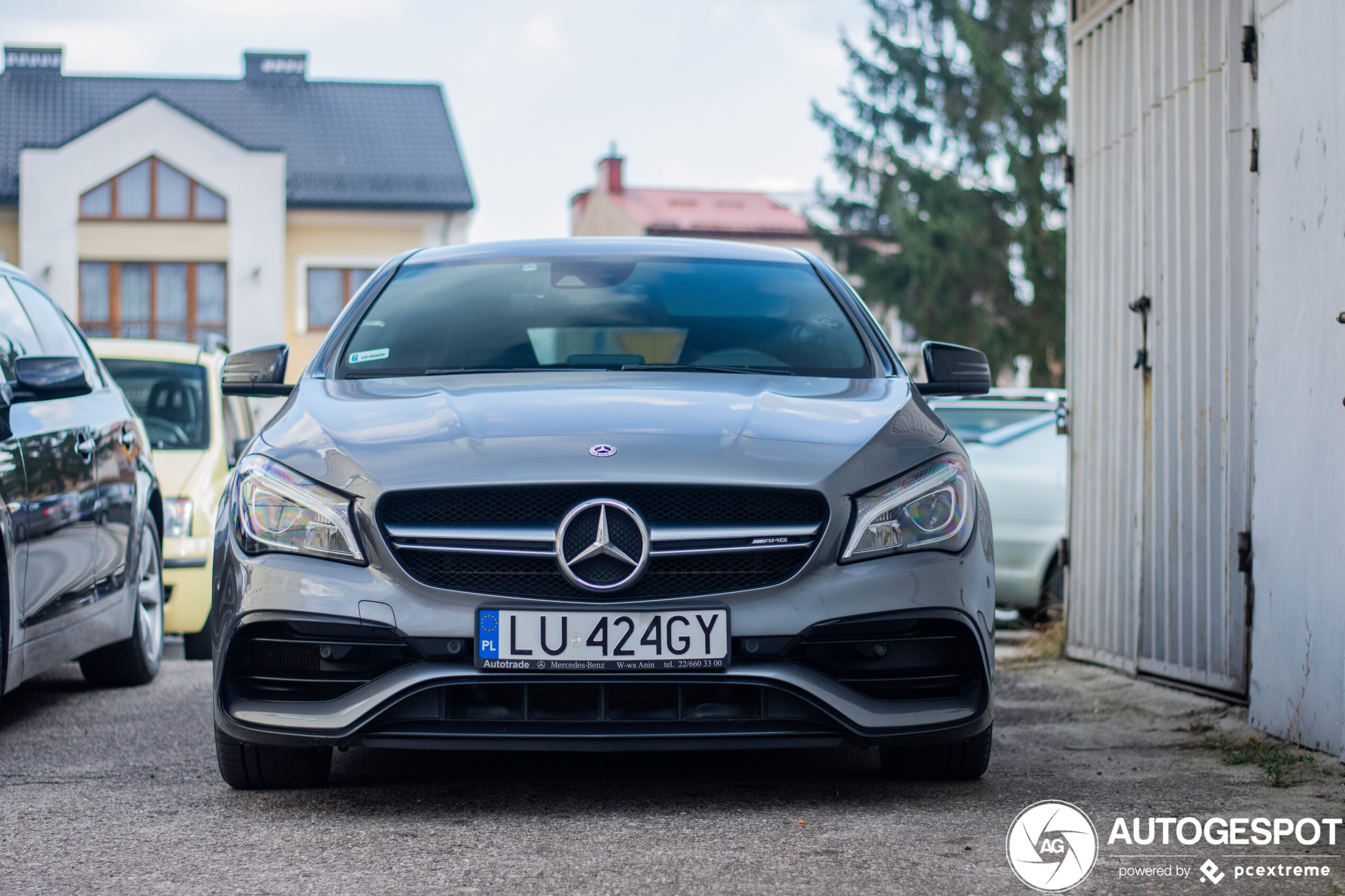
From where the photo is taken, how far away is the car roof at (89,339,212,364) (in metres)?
8.64

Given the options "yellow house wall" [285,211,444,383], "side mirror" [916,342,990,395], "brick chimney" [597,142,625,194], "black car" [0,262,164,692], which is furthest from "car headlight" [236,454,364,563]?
"brick chimney" [597,142,625,194]

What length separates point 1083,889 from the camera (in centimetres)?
309

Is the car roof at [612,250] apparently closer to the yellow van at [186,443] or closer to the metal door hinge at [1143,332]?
the metal door hinge at [1143,332]

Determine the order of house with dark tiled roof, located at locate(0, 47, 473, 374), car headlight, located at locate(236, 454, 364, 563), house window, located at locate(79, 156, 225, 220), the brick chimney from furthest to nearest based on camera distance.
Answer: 1. the brick chimney
2. house window, located at locate(79, 156, 225, 220)
3. house with dark tiled roof, located at locate(0, 47, 473, 374)
4. car headlight, located at locate(236, 454, 364, 563)

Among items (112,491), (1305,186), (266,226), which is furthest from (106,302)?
(1305,186)

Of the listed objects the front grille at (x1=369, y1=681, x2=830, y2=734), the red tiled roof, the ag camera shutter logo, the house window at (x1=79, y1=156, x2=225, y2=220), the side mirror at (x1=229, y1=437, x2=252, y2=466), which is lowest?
the ag camera shutter logo

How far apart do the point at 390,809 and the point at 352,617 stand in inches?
21.0

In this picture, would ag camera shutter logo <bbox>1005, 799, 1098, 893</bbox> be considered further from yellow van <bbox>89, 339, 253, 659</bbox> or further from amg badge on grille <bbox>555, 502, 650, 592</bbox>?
yellow van <bbox>89, 339, 253, 659</bbox>

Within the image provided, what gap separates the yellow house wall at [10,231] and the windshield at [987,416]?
1199 inches

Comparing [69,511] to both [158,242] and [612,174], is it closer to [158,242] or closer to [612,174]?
[158,242]

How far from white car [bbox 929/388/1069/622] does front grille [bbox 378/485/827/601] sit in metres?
5.63

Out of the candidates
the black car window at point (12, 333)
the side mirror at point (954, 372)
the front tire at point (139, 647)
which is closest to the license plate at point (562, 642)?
the side mirror at point (954, 372)

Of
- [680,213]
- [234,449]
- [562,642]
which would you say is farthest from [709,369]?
[680,213]

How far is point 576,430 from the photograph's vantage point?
149 inches
